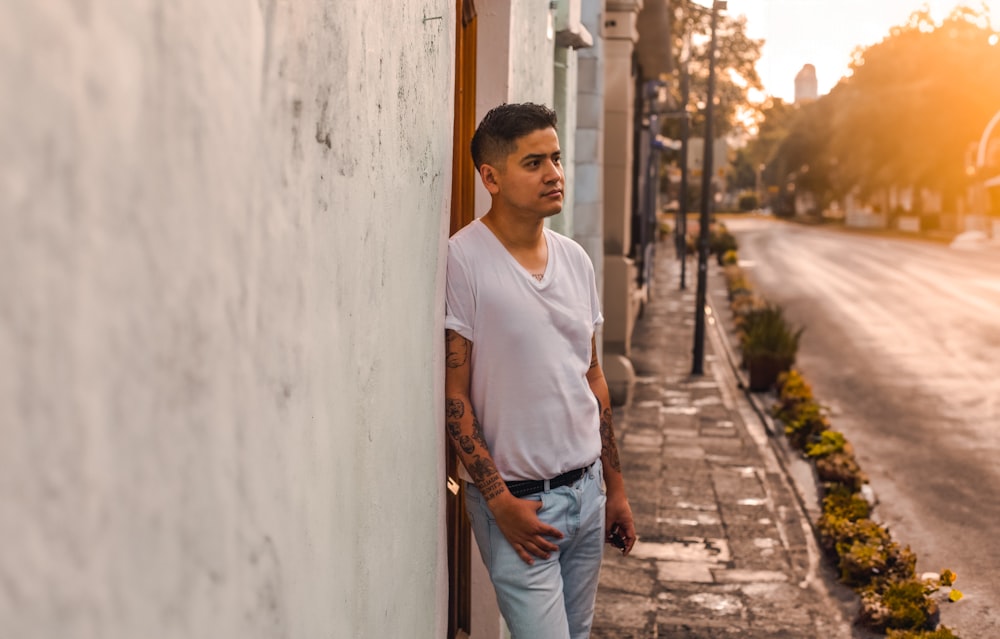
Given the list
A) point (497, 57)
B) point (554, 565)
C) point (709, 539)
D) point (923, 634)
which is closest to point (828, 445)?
point (709, 539)

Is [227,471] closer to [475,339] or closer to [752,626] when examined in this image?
[475,339]

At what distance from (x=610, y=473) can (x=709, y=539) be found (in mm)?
4432

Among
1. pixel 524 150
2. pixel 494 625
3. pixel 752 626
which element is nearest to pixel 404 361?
pixel 524 150

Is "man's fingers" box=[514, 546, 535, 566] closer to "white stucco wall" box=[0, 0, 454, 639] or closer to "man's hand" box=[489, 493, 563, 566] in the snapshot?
"man's hand" box=[489, 493, 563, 566]

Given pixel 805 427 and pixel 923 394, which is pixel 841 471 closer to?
pixel 805 427

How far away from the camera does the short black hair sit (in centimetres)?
309

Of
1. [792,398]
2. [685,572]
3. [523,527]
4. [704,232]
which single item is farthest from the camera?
[704,232]

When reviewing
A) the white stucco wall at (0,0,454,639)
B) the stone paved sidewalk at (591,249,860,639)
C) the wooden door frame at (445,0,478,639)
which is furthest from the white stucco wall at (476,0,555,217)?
the stone paved sidewalk at (591,249,860,639)

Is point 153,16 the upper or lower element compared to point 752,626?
upper

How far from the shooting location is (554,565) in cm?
309

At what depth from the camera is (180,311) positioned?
1.37 metres

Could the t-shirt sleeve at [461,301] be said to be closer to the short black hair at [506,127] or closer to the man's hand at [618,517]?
the short black hair at [506,127]

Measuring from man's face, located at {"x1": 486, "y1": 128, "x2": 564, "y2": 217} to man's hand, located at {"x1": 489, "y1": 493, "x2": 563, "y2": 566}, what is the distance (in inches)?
29.8

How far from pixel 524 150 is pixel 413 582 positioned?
3.71 ft
